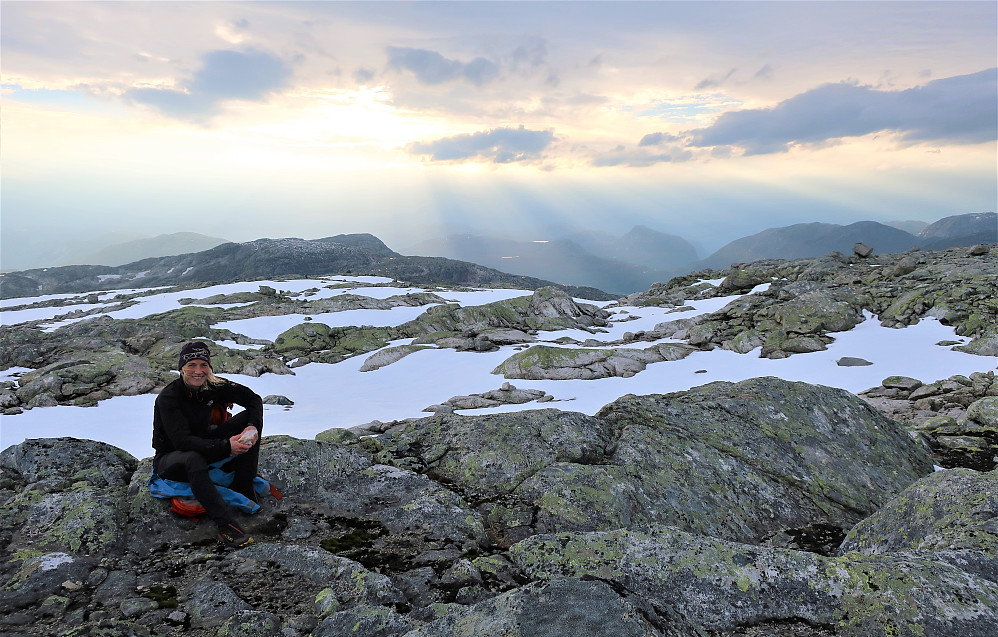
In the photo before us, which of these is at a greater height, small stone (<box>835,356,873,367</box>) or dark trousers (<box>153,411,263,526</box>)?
dark trousers (<box>153,411,263,526</box>)

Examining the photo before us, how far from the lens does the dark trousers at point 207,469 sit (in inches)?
282

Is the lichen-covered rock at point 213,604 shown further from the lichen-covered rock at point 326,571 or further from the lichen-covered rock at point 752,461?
the lichen-covered rock at point 752,461

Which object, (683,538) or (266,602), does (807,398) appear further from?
(266,602)

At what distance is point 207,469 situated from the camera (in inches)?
290

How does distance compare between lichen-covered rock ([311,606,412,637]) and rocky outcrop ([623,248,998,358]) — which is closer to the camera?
lichen-covered rock ([311,606,412,637])

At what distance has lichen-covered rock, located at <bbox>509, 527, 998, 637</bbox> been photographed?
4.30 m

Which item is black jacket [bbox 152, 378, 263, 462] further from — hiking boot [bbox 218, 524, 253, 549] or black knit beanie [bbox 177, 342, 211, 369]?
hiking boot [bbox 218, 524, 253, 549]

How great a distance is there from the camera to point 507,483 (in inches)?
368

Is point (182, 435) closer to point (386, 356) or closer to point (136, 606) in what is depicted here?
point (136, 606)

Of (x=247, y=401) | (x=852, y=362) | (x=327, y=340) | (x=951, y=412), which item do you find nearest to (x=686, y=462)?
(x=247, y=401)

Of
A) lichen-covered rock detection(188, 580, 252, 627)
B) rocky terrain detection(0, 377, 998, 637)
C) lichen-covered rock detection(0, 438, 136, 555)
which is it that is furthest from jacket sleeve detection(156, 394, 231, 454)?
lichen-covered rock detection(188, 580, 252, 627)

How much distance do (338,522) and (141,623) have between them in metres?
3.06

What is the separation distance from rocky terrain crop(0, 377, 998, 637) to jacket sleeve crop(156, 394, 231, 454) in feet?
3.64

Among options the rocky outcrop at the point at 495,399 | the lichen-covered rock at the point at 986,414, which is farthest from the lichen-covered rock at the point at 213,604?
the lichen-covered rock at the point at 986,414
